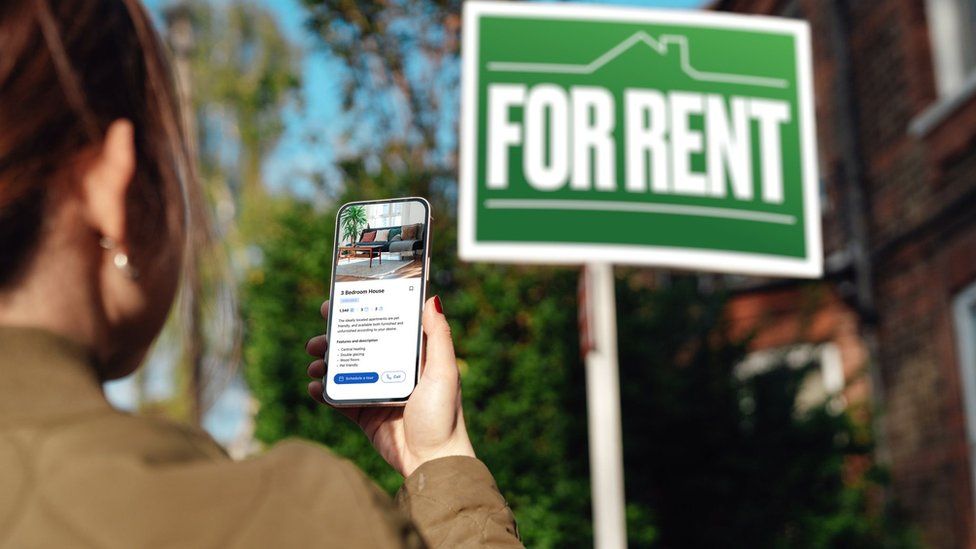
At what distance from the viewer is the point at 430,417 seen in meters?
1.44

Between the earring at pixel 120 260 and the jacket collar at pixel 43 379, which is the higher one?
the earring at pixel 120 260

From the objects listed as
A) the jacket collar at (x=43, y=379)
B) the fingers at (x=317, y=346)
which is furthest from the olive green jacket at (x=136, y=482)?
the fingers at (x=317, y=346)

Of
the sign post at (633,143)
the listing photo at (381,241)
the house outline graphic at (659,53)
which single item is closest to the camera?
the listing photo at (381,241)

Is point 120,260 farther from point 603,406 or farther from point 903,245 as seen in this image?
point 903,245

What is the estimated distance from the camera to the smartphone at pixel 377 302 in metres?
1.50

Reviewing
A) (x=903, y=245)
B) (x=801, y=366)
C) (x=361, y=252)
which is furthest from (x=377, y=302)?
(x=903, y=245)

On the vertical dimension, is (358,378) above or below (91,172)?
below

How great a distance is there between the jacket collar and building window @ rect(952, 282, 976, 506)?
8762 millimetres

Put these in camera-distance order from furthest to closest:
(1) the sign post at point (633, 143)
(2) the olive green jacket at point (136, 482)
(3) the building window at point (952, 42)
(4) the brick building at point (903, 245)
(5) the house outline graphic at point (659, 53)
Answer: (3) the building window at point (952, 42) < (4) the brick building at point (903, 245) < (5) the house outline graphic at point (659, 53) < (1) the sign post at point (633, 143) < (2) the olive green jacket at point (136, 482)

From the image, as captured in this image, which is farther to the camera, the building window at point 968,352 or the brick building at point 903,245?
the brick building at point 903,245

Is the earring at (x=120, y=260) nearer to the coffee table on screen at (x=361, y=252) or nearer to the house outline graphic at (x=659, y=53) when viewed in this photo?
the coffee table on screen at (x=361, y=252)

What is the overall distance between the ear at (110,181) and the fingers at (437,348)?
0.55 metres

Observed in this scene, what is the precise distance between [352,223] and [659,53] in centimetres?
375

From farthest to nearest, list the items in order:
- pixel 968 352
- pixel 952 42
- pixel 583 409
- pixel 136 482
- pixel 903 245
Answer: pixel 903 245 < pixel 952 42 < pixel 968 352 < pixel 583 409 < pixel 136 482
